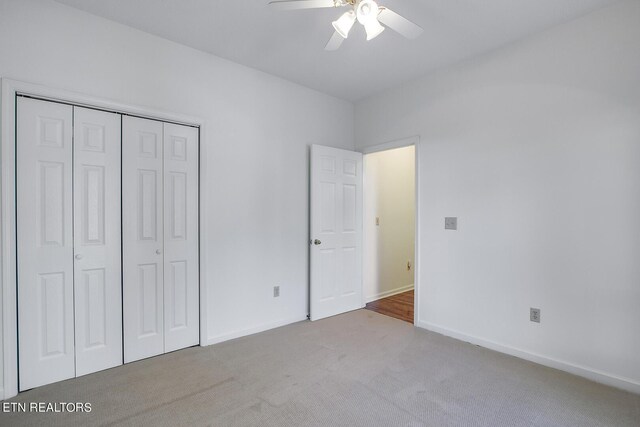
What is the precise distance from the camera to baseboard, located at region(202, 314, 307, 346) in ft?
9.41

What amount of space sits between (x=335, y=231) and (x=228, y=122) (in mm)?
1659

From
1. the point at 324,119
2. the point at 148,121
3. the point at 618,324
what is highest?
the point at 324,119

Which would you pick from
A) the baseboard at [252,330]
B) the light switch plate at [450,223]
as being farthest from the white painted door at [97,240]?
the light switch plate at [450,223]

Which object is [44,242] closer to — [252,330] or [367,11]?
[252,330]

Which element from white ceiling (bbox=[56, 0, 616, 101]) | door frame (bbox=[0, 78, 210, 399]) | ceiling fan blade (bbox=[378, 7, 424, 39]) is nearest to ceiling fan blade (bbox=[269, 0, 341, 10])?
ceiling fan blade (bbox=[378, 7, 424, 39])

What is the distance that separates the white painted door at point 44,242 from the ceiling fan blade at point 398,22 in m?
2.21

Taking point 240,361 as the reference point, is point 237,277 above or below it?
above

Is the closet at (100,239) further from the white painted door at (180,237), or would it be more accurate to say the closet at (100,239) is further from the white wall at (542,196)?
the white wall at (542,196)

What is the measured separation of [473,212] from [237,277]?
2297mm

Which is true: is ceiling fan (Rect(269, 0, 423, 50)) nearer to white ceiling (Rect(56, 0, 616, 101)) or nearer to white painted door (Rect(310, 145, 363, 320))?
white ceiling (Rect(56, 0, 616, 101))

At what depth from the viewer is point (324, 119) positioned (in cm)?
377

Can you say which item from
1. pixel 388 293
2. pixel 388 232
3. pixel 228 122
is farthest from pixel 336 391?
pixel 388 232

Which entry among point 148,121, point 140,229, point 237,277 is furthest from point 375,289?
point 148,121

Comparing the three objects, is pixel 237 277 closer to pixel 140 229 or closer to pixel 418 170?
pixel 140 229
